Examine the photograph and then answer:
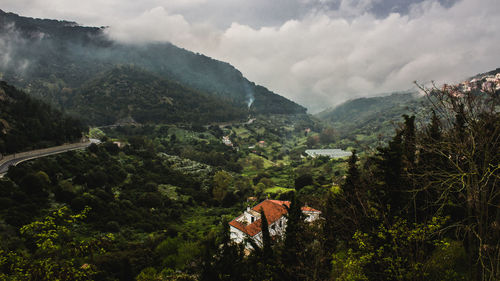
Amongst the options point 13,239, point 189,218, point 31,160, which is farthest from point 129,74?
point 13,239

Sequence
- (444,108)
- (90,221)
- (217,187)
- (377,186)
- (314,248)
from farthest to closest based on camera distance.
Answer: (217,187)
(90,221)
(377,186)
(314,248)
(444,108)

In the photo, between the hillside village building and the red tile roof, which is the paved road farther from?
the red tile roof

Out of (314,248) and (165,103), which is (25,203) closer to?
(314,248)

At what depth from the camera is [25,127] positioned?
172 ft

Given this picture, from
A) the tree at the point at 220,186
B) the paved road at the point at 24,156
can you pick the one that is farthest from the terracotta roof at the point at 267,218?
the paved road at the point at 24,156

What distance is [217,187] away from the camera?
6034 cm

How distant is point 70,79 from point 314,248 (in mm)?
232326

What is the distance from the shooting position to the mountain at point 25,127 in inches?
1822

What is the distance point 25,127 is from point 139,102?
101858mm

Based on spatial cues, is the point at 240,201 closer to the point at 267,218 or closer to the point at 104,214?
the point at 267,218

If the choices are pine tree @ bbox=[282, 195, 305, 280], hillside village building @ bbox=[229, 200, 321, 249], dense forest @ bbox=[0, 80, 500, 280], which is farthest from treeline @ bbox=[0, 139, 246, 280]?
pine tree @ bbox=[282, 195, 305, 280]

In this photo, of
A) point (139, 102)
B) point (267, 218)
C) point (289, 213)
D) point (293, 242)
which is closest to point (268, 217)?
point (267, 218)

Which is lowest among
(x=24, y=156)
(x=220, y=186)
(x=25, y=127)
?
(x=220, y=186)

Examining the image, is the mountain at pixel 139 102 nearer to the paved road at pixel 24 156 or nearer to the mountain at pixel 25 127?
the mountain at pixel 25 127
